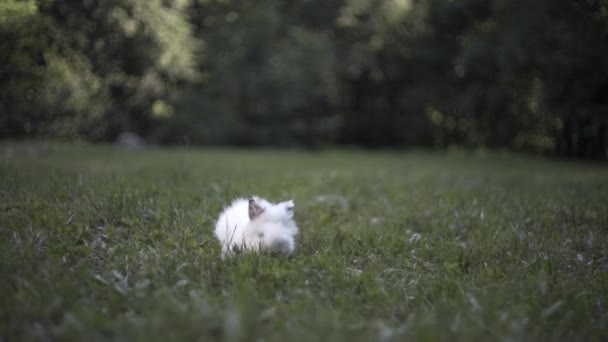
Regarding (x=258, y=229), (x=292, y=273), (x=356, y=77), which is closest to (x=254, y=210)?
(x=258, y=229)

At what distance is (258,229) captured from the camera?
4496 mm

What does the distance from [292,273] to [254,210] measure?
90 centimetres

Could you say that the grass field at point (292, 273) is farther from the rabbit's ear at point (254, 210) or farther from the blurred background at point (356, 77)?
the blurred background at point (356, 77)

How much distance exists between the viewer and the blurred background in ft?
60.5

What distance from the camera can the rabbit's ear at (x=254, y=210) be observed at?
4535 millimetres

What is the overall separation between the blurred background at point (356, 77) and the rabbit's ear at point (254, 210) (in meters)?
11.0

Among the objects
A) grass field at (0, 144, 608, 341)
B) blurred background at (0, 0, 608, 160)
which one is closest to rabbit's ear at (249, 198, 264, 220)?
grass field at (0, 144, 608, 341)

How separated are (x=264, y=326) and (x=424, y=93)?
30.3 metres

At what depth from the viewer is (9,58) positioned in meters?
6.71

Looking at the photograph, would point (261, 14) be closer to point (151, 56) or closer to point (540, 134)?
point (151, 56)

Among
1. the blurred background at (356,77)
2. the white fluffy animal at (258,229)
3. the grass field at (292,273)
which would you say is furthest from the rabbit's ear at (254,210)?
the blurred background at (356,77)

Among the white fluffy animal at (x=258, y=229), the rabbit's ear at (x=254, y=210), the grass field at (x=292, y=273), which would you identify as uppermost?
the rabbit's ear at (x=254, y=210)

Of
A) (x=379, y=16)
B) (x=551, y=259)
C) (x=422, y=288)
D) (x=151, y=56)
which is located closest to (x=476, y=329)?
(x=422, y=288)

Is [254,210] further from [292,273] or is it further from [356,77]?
[356,77]
